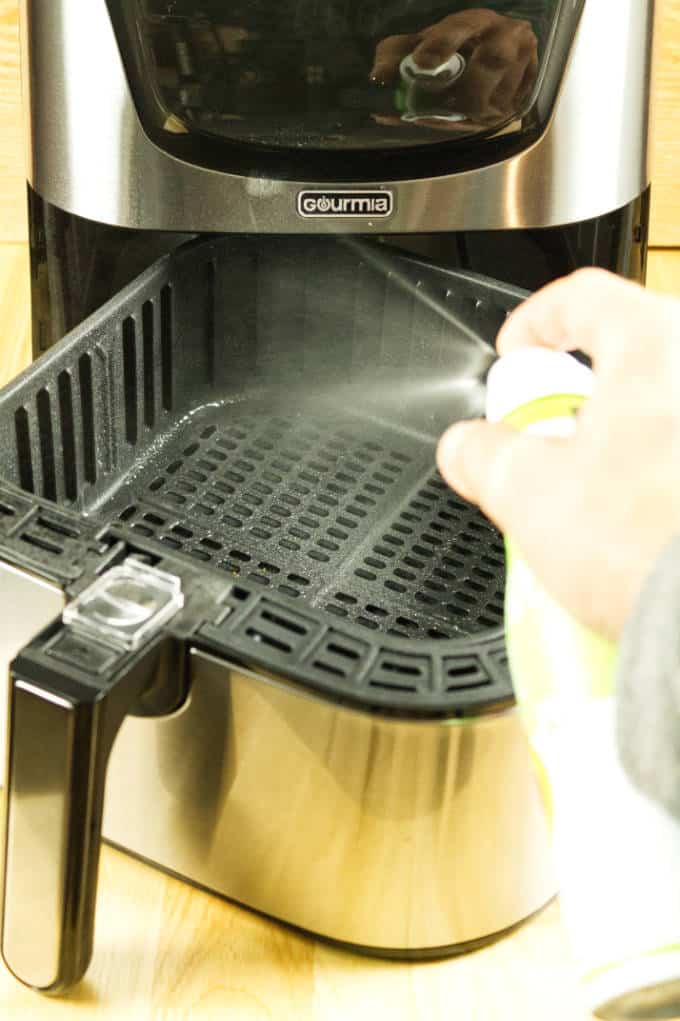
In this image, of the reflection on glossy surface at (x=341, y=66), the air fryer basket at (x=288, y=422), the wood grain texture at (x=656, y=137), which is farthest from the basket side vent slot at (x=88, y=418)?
the wood grain texture at (x=656, y=137)

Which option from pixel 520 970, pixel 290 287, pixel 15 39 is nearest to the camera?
pixel 520 970

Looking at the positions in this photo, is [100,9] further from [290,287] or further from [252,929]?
[252,929]

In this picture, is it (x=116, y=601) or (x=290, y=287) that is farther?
(x=290, y=287)

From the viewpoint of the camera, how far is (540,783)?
1.14 feet

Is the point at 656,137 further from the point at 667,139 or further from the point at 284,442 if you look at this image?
the point at 284,442

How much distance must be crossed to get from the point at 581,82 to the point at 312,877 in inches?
12.9

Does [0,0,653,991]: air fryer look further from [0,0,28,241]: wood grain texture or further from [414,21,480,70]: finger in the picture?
[0,0,28,241]: wood grain texture

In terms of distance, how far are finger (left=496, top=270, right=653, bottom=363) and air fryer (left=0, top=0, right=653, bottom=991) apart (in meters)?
0.10

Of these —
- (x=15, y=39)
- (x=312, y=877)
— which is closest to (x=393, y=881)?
(x=312, y=877)

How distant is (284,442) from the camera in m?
0.61

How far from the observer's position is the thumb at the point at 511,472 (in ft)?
0.97

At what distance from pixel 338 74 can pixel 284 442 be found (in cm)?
16

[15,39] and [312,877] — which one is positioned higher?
[15,39]

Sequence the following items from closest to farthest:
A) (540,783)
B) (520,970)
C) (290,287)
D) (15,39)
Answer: (540,783)
(520,970)
(290,287)
(15,39)
